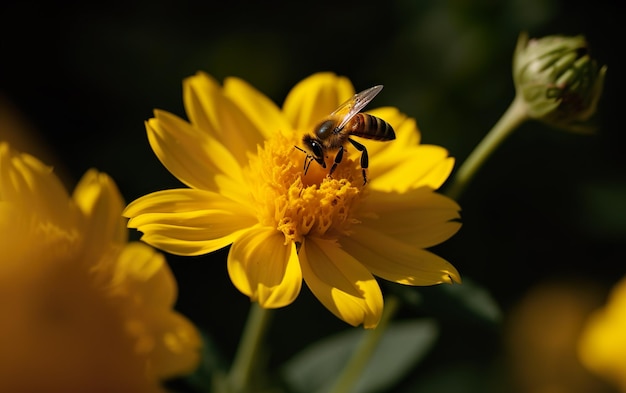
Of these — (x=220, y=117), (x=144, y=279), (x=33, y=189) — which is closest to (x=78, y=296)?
(x=144, y=279)

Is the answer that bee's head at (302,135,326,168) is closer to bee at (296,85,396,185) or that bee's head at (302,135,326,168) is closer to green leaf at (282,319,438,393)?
bee at (296,85,396,185)

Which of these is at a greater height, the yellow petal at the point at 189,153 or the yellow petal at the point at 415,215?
the yellow petal at the point at 189,153

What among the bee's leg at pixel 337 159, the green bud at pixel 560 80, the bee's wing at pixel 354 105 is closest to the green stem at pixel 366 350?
the bee's leg at pixel 337 159

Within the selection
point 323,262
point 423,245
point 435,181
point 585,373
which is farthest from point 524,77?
point 585,373

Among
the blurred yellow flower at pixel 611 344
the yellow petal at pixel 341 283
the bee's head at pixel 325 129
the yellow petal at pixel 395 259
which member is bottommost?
the blurred yellow flower at pixel 611 344

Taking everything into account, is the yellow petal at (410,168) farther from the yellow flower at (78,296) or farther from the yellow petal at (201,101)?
the yellow flower at (78,296)

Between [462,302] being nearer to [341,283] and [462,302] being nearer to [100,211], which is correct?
[341,283]

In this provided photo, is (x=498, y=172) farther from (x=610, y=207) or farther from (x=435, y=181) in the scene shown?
(x=435, y=181)
